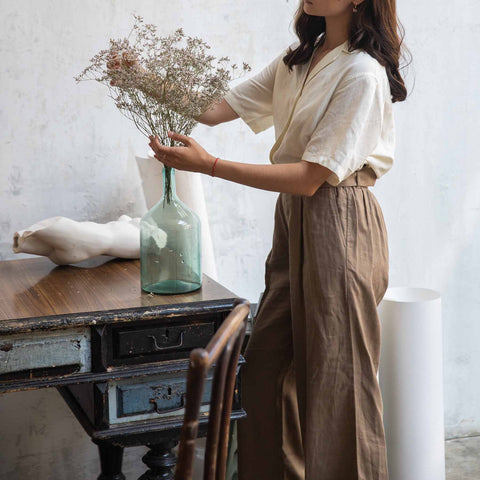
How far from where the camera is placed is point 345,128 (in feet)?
5.26

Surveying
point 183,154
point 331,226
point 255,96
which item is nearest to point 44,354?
point 183,154

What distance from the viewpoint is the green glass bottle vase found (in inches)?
63.1

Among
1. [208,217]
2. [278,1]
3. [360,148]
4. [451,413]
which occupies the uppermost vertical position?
[278,1]

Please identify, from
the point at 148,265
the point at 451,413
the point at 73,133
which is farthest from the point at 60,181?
the point at 451,413

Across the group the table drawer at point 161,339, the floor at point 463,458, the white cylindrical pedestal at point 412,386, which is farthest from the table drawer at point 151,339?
the floor at point 463,458

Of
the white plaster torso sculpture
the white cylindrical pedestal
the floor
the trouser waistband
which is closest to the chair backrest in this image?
the trouser waistband

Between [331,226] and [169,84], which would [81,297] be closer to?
[169,84]

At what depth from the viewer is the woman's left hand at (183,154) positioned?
1.53 m

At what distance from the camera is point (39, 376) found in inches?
57.3

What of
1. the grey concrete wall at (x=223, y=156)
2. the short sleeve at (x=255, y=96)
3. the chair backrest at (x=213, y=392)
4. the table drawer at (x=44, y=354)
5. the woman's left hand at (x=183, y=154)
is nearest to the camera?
the chair backrest at (x=213, y=392)

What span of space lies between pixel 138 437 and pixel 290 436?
0.58 m

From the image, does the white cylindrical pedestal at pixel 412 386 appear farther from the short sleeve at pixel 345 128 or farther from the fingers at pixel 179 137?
the fingers at pixel 179 137

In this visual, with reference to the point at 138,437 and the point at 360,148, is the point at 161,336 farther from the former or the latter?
the point at 360,148

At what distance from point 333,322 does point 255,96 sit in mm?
716
